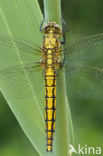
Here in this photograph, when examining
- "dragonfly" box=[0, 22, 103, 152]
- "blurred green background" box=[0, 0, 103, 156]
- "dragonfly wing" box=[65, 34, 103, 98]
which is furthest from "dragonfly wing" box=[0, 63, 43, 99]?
"blurred green background" box=[0, 0, 103, 156]

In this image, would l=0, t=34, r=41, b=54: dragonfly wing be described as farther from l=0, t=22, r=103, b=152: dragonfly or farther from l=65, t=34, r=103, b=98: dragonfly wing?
l=65, t=34, r=103, b=98: dragonfly wing

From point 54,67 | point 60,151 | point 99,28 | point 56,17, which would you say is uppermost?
point 99,28

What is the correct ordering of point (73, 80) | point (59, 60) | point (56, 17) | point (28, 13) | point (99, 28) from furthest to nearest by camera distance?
point (99, 28) → point (73, 80) → point (59, 60) → point (28, 13) → point (56, 17)

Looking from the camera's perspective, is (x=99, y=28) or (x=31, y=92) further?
(x=99, y=28)

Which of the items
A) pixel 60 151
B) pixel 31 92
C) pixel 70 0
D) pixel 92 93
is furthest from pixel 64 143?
pixel 70 0

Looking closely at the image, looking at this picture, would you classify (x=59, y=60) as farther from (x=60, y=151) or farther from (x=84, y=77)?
(x=60, y=151)
